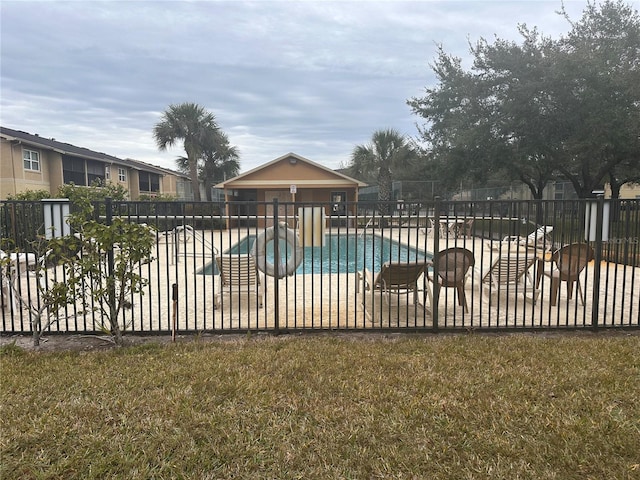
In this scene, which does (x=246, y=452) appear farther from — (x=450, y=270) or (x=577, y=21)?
(x=577, y=21)

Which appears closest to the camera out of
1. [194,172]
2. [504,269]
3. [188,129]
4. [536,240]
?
[536,240]

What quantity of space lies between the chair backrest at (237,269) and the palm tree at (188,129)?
24387 mm

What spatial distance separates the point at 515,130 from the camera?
16.5 m

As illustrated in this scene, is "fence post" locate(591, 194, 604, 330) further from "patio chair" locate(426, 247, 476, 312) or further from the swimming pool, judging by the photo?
the swimming pool

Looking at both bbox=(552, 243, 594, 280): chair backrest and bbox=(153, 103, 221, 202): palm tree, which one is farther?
bbox=(153, 103, 221, 202): palm tree

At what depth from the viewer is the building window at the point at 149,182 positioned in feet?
117

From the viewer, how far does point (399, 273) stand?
5.34m

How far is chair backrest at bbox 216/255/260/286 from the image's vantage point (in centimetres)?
580

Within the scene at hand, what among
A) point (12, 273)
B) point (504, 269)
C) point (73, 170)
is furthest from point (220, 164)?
point (504, 269)

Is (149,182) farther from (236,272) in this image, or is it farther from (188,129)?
(236,272)

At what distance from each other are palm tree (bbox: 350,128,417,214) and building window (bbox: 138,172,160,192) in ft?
Answer: 62.5

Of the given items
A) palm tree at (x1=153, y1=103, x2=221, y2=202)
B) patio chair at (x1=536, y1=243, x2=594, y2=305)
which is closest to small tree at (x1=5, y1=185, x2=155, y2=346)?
patio chair at (x1=536, y1=243, x2=594, y2=305)

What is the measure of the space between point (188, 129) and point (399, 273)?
26578 mm

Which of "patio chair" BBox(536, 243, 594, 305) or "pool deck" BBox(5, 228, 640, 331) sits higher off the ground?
"patio chair" BBox(536, 243, 594, 305)
